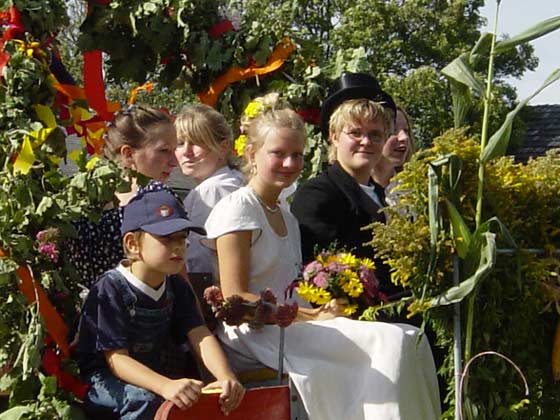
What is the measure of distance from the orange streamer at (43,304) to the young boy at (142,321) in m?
0.07

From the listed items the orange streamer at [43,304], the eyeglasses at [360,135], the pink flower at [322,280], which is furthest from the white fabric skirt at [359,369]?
the eyeglasses at [360,135]

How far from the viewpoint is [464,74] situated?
10.3ft

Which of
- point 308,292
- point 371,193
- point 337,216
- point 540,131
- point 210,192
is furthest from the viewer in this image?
point 540,131

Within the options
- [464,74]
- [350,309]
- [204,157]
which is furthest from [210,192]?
[464,74]

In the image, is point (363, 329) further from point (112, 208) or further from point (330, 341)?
point (112, 208)

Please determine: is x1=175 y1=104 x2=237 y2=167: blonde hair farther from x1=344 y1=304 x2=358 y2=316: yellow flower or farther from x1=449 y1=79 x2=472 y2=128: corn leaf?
x1=449 y1=79 x2=472 y2=128: corn leaf

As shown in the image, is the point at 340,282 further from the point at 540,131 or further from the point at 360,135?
the point at 540,131

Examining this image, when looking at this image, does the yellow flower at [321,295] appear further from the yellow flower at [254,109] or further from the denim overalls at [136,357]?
the yellow flower at [254,109]

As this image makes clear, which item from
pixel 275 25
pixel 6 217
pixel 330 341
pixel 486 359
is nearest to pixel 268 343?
pixel 330 341

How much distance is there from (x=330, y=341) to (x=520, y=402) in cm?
66

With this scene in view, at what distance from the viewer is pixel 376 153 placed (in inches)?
163

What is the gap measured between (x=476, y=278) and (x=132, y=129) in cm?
166

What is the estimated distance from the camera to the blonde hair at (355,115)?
411 cm

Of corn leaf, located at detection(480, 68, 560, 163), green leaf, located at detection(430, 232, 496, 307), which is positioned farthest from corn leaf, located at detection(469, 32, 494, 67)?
green leaf, located at detection(430, 232, 496, 307)
